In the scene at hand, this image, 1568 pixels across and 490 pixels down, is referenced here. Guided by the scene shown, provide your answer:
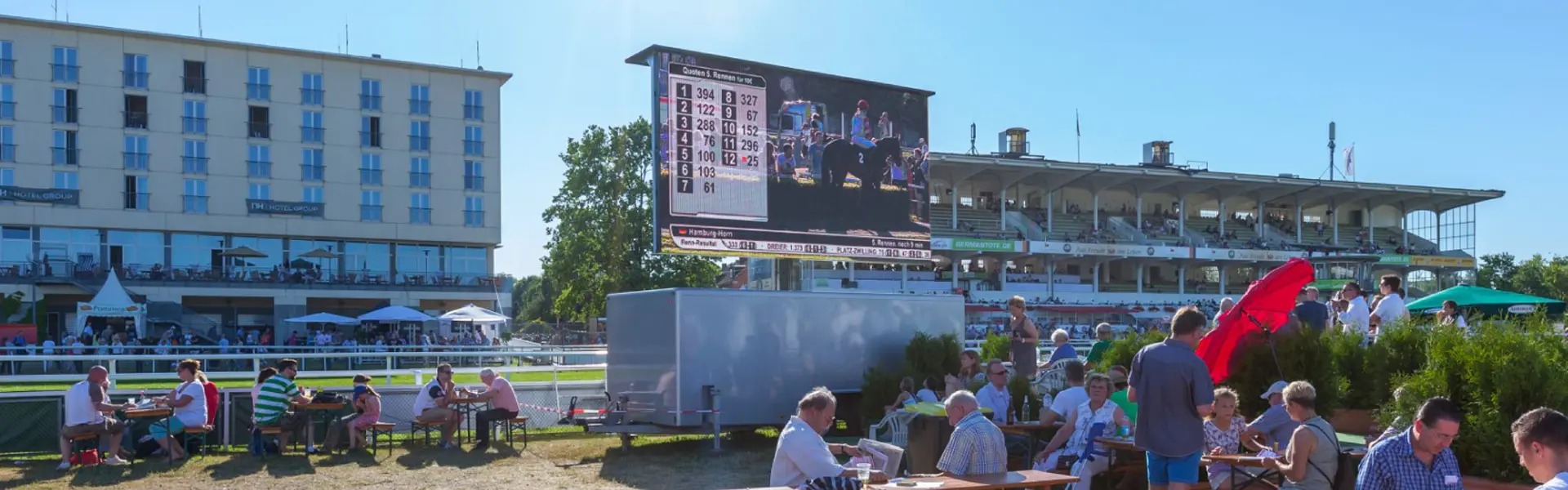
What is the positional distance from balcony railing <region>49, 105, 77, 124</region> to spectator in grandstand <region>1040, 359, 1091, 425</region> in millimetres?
51348

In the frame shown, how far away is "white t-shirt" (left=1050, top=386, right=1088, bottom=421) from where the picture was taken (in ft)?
34.1

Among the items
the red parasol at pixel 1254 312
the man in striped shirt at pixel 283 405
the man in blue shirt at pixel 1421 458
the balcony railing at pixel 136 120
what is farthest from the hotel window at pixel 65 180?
the man in blue shirt at pixel 1421 458

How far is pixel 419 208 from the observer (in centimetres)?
5634

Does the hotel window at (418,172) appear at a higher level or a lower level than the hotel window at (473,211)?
higher

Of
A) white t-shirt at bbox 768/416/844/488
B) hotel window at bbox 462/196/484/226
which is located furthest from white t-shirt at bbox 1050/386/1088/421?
hotel window at bbox 462/196/484/226

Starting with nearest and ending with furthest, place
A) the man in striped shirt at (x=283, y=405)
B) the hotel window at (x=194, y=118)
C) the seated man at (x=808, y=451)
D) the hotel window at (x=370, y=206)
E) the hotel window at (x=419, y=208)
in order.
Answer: the seated man at (x=808, y=451) → the man in striped shirt at (x=283, y=405) → the hotel window at (x=194, y=118) → the hotel window at (x=370, y=206) → the hotel window at (x=419, y=208)

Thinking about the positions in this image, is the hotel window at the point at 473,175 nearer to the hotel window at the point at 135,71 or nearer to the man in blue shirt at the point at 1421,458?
the hotel window at the point at 135,71

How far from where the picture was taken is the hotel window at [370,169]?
55.3 m

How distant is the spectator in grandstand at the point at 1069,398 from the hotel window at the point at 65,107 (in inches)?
2022

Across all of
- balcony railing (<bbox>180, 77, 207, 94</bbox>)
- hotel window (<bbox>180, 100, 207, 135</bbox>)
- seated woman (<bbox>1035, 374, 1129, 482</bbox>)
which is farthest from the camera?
balcony railing (<bbox>180, 77, 207, 94</bbox>)

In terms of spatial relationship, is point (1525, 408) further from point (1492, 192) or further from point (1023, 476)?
point (1492, 192)

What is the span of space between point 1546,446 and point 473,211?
56.0m

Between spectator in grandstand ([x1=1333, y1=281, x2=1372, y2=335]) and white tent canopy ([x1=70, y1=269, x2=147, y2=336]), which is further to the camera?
white tent canopy ([x1=70, y1=269, x2=147, y2=336])

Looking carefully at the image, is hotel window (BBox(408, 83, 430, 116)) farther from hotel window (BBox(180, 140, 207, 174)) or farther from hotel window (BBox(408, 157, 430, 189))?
hotel window (BBox(180, 140, 207, 174))
